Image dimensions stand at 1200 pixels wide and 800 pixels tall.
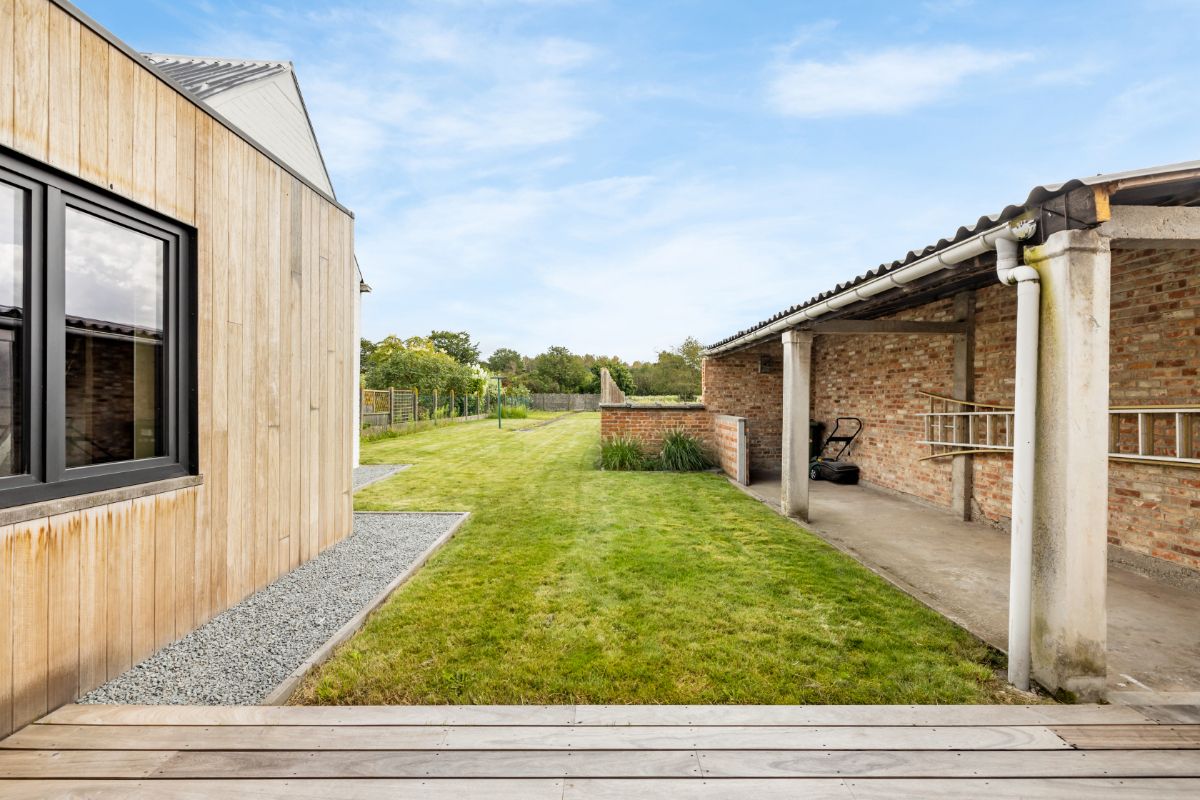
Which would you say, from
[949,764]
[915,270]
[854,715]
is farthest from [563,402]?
[949,764]

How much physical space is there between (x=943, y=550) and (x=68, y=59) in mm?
6843

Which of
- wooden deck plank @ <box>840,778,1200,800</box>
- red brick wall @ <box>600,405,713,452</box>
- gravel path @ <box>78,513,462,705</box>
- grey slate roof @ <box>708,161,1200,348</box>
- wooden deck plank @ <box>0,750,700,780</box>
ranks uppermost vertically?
grey slate roof @ <box>708,161,1200,348</box>

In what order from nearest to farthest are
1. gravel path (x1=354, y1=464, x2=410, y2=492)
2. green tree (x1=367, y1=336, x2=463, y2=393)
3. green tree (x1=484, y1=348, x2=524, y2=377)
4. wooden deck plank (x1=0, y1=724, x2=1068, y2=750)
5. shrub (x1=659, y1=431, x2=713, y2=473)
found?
wooden deck plank (x1=0, y1=724, x2=1068, y2=750) → gravel path (x1=354, y1=464, x2=410, y2=492) → shrub (x1=659, y1=431, x2=713, y2=473) → green tree (x1=367, y1=336, x2=463, y2=393) → green tree (x1=484, y1=348, x2=524, y2=377)

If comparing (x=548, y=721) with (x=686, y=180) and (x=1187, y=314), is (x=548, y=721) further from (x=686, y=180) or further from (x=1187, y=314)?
(x=686, y=180)

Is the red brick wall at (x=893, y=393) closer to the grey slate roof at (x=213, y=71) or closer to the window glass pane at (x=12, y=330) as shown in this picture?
the window glass pane at (x=12, y=330)

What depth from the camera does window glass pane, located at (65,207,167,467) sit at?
2443mm

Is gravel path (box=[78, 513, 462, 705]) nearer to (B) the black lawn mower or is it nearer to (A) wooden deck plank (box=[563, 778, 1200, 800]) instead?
(A) wooden deck plank (box=[563, 778, 1200, 800])

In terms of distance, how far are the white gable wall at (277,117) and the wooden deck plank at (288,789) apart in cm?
600

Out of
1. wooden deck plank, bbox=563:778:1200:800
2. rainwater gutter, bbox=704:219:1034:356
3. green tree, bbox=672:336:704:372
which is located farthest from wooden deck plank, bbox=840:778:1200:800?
green tree, bbox=672:336:704:372

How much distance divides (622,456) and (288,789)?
7969mm

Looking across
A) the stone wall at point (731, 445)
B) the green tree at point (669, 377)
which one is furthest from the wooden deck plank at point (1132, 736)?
the green tree at point (669, 377)

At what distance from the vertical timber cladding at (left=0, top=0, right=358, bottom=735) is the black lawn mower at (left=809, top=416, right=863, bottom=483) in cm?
715

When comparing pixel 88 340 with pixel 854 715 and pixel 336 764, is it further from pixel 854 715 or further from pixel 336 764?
pixel 854 715

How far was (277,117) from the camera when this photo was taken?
25.1ft
